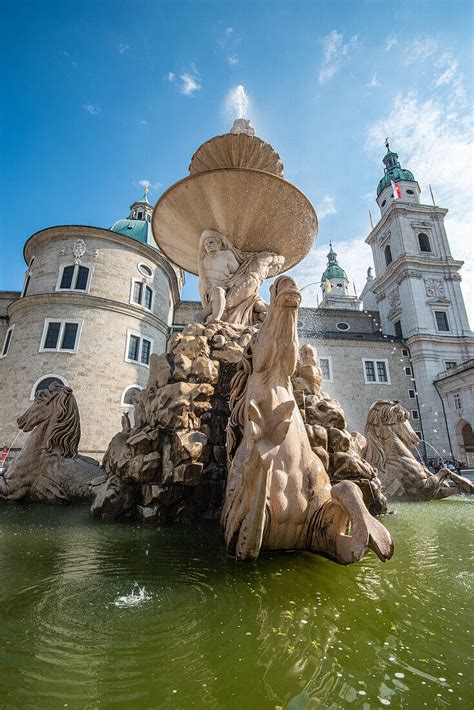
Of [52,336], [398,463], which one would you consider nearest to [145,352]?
[52,336]

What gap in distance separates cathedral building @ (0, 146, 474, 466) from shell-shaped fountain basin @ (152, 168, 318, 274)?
1344cm

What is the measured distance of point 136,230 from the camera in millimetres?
29438

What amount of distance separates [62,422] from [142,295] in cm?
1802

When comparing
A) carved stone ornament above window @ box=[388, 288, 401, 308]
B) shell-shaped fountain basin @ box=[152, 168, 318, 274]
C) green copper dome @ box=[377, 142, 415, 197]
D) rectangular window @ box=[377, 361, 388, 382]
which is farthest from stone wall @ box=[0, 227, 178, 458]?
green copper dome @ box=[377, 142, 415, 197]

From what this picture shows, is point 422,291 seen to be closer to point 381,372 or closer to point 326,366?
point 381,372

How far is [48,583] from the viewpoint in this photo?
2.21 metres

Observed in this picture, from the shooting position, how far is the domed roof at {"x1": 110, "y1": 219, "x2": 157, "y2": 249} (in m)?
28.9

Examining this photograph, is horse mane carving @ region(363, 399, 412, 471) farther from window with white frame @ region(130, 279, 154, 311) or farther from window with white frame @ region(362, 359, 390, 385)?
window with white frame @ region(362, 359, 390, 385)

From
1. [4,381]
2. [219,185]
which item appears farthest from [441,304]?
[4,381]

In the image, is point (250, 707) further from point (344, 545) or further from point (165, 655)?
point (344, 545)

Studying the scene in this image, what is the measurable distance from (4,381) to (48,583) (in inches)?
805

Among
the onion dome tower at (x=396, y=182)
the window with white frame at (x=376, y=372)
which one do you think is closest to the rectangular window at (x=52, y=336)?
the window with white frame at (x=376, y=372)

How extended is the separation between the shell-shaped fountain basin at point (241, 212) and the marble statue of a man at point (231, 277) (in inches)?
12.3

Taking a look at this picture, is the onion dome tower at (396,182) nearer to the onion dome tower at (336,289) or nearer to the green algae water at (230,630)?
the onion dome tower at (336,289)
